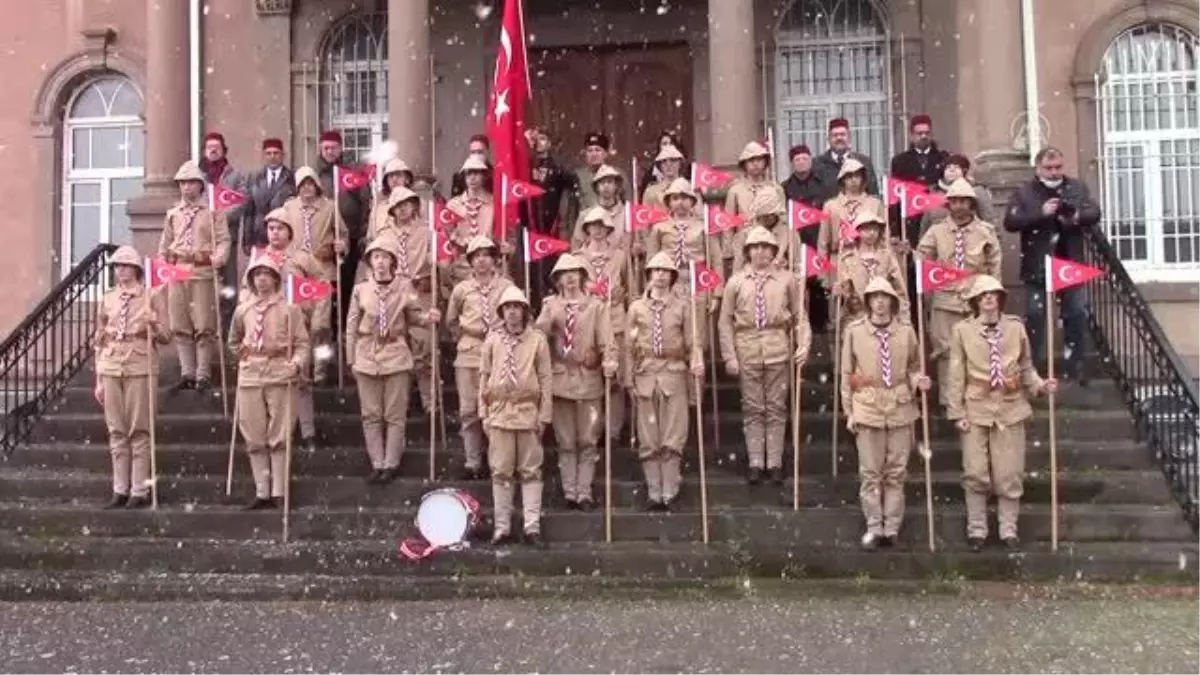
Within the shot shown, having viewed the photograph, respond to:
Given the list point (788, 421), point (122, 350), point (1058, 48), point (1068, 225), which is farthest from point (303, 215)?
point (1058, 48)

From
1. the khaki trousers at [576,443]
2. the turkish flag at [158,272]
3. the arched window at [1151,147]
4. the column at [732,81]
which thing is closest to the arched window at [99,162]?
the turkish flag at [158,272]

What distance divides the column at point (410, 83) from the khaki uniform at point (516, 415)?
4.01 m

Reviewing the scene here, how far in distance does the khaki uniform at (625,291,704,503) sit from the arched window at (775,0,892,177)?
565 cm

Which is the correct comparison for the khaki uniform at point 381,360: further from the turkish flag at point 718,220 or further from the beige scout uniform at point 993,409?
the beige scout uniform at point 993,409

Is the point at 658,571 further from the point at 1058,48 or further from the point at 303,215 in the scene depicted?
the point at 1058,48

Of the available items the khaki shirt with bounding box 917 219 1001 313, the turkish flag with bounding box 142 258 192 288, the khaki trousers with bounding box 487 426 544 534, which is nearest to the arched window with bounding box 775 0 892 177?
the khaki shirt with bounding box 917 219 1001 313

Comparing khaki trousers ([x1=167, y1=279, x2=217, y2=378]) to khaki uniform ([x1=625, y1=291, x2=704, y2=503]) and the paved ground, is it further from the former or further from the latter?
khaki uniform ([x1=625, y1=291, x2=704, y2=503])

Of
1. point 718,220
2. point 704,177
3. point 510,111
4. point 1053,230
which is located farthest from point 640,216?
point 1053,230

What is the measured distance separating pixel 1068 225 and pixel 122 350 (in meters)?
7.32

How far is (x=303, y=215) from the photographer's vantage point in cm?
1020

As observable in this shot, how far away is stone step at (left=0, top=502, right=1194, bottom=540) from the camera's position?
27.2 ft

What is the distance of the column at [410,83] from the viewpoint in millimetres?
11812

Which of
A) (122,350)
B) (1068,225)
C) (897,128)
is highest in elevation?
(897,128)

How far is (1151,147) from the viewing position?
13.0 metres
